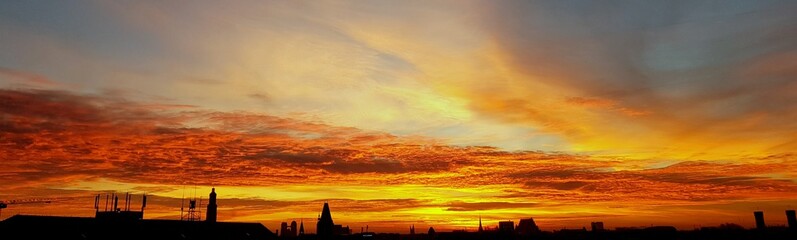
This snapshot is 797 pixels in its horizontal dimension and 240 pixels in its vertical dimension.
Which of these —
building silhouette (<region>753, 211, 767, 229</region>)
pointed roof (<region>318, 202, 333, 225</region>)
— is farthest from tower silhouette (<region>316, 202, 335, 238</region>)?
building silhouette (<region>753, 211, 767, 229</region>)

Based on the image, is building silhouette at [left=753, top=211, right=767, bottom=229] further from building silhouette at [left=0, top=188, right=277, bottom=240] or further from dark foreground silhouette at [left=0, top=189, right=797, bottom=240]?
building silhouette at [left=0, top=188, right=277, bottom=240]

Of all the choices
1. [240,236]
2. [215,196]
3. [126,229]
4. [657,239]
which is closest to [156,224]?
[126,229]

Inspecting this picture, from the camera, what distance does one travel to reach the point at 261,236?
106562 mm

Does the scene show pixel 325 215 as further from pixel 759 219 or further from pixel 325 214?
pixel 759 219

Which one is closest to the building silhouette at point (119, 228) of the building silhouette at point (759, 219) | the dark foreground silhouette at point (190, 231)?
the dark foreground silhouette at point (190, 231)

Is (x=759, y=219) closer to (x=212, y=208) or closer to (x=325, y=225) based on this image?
(x=325, y=225)

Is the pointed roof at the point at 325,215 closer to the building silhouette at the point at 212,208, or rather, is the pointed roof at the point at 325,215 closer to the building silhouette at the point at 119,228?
the building silhouette at the point at 119,228

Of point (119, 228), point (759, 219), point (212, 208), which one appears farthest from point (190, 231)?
point (759, 219)

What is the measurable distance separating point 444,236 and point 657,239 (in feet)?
142

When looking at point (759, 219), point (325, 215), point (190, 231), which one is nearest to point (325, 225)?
point (325, 215)

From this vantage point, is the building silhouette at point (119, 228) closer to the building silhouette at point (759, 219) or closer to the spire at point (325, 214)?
the spire at point (325, 214)

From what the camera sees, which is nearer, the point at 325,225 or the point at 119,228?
the point at 119,228

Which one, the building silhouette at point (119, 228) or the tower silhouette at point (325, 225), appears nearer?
the building silhouette at point (119, 228)

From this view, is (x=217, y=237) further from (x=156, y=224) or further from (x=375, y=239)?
(x=375, y=239)
